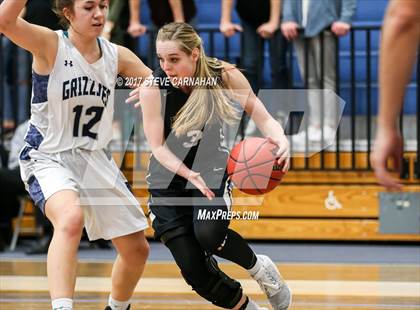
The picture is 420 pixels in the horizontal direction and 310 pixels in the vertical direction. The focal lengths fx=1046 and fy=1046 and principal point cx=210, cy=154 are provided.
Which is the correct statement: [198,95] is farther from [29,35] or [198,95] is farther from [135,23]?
[135,23]

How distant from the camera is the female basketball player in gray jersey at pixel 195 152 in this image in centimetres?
523

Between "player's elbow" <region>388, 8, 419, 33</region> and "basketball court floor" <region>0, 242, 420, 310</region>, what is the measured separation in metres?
3.94

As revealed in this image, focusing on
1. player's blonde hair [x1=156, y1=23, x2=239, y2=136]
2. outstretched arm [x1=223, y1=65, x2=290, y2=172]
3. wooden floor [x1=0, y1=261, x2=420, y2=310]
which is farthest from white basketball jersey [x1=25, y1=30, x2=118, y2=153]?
wooden floor [x1=0, y1=261, x2=420, y2=310]

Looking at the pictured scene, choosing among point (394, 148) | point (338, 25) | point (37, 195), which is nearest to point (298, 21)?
point (338, 25)

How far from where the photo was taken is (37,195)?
5.04 meters

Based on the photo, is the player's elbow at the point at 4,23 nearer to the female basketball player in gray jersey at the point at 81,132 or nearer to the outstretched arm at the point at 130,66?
the female basketball player in gray jersey at the point at 81,132

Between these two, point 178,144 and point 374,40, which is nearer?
point 178,144

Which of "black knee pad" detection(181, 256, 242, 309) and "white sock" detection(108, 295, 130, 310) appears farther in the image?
"white sock" detection(108, 295, 130, 310)

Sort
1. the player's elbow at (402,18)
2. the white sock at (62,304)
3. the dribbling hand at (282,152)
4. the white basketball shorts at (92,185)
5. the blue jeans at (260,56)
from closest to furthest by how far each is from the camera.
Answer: the player's elbow at (402,18) < the white sock at (62,304) < the white basketball shorts at (92,185) < the dribbling hand at (282,152) < the blue jeans at (260,56)

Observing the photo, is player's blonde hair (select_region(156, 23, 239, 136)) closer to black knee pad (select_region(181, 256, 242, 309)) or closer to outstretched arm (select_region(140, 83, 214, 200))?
outstretched arm (select_region(140, 83, 214, 200))

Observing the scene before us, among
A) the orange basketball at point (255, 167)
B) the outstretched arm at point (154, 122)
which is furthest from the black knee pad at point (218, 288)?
the outstretched arm at point (154, 122)

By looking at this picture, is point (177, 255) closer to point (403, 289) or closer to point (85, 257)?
point (403, 289)

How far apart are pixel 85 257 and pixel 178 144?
3.32 m

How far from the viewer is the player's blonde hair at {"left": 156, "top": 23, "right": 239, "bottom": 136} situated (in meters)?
5.30
